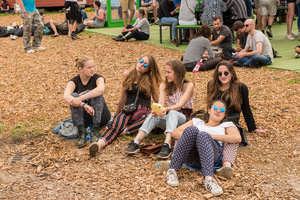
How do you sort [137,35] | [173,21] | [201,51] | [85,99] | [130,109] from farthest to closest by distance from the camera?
[137,35]
[173,21]
[201,51]
[130,109]
[85,99]

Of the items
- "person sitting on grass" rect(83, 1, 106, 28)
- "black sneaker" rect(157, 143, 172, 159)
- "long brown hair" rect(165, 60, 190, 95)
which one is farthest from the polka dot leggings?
"person sitting on grass" rect(83, 1, 106, 28)

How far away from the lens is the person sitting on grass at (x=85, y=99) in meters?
4.66

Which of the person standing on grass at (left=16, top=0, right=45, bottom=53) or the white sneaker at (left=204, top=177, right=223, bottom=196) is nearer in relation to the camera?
the white sneaker at (left=204, top=177, right=223, bottom=196)

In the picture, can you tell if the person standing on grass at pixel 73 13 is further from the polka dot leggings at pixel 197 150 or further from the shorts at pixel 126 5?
the polka dot leggings at pixel 197 150

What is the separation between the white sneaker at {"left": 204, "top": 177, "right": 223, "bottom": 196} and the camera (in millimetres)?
3447

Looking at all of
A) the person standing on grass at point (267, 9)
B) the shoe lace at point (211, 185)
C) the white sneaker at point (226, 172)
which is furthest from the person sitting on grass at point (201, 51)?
the shoe lace at point (211, 185)

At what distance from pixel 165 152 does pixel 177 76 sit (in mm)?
1028

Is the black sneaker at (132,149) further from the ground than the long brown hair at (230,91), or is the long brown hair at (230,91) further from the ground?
the long brown hair at (230,91)

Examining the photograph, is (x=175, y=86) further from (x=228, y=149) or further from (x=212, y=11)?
(x=212, y=11)

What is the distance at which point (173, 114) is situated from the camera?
14.7 ft

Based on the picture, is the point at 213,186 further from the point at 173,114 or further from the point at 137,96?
the point at 137,96

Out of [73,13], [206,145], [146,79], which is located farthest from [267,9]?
[206,145]

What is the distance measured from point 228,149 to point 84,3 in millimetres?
21889

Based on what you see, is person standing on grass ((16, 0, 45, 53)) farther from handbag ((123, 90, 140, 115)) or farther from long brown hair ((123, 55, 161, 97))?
handbag ((123, 90, 140, 115))
